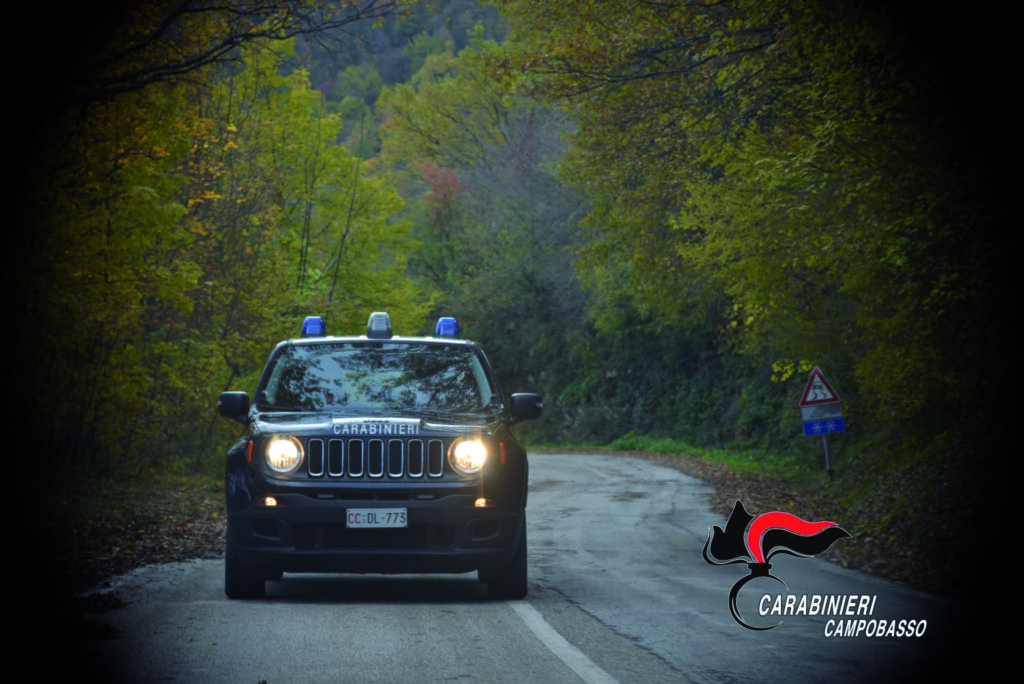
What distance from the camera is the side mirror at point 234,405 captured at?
32.8 ft

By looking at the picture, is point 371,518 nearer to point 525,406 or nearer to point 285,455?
point 285,455

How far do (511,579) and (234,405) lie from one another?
2.57 m

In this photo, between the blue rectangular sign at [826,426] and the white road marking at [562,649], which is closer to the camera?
the white road marking at [562,649]

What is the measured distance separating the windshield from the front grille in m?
0.69

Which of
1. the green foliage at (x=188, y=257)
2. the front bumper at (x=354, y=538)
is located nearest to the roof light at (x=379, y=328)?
the front bumper at (x=354, y=538)

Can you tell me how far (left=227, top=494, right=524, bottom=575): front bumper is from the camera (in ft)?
30.3

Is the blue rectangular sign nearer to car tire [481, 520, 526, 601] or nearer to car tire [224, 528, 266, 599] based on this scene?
car tire [481, 520, 526, 601]

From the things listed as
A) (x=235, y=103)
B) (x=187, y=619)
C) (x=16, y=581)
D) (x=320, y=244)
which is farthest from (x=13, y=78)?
(x=320, y=244)

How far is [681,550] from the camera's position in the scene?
1413 cm

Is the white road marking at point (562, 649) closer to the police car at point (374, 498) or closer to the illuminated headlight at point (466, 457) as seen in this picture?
the police car at point (374, 498)

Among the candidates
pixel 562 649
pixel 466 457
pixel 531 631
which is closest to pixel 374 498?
pixel 466 457

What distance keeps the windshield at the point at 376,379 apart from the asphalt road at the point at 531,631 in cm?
151

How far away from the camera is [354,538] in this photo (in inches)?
364

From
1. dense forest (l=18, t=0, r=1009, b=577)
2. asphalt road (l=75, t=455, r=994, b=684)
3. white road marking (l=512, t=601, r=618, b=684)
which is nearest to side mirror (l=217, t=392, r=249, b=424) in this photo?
asphalt road (l=75, t=455, r=994, b=684)
